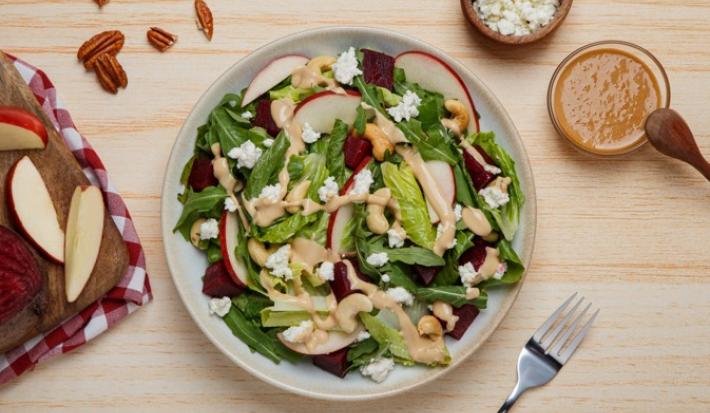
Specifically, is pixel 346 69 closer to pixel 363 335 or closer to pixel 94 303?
pixel 363 335

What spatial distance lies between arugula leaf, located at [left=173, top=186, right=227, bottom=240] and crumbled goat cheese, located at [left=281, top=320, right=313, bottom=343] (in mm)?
433

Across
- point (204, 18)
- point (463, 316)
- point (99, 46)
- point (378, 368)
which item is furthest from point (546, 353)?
point (99, 46)

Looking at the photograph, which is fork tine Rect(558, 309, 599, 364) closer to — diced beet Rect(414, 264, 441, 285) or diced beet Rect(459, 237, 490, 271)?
diced beet Rect(459, 237, 490, 271)

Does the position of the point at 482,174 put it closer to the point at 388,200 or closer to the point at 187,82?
the point at 388,200

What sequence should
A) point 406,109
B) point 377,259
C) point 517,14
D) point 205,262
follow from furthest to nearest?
point 517,14
point 205,262
point 406,109
point 377,259

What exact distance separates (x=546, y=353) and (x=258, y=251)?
3.47ft

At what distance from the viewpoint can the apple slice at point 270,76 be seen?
2.39 meters

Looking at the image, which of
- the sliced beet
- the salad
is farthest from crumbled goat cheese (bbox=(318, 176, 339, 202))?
the sliced beet

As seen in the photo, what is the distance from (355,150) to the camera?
7.61 ft

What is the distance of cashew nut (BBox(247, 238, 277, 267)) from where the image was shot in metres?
2.29

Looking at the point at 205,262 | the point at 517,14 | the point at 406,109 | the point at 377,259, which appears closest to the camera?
the point at 377,259

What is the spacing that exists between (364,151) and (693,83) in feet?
4.18

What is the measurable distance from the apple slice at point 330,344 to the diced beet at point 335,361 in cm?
2

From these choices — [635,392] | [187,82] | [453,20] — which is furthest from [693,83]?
[187,82]
